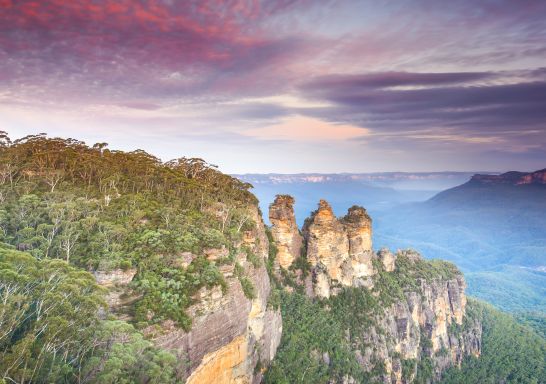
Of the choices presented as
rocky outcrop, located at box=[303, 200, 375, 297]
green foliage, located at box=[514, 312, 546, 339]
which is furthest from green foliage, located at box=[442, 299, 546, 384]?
rocky outcrop, located at box=[303, 200, 375, 297]

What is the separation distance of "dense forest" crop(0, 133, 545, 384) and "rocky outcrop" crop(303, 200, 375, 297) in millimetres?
3548

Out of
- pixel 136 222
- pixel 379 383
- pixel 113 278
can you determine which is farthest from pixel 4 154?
pixel 379 383

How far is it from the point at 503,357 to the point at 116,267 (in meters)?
110

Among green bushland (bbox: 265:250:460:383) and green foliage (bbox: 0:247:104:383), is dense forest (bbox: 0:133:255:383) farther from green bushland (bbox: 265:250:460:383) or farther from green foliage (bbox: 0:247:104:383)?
green bushland (bbox: 265:250:460:383)

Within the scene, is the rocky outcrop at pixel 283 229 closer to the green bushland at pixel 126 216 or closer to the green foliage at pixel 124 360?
the green bushland at pixel 126 216

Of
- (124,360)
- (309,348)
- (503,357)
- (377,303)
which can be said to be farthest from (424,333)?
(124,360)

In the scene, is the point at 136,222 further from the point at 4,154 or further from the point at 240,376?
the point at 4,154

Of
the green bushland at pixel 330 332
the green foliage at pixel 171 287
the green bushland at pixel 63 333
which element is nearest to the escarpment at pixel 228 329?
the green foliage at pixel 171 287

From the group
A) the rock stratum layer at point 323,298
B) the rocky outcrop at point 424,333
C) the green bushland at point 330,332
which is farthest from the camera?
the rocky outcrop at point 424,333

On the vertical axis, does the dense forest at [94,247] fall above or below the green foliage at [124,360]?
above

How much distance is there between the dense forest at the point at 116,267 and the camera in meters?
22.9

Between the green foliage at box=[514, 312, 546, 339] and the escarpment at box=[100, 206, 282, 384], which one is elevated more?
the escarpment at box=[100, 206, 282, 384]

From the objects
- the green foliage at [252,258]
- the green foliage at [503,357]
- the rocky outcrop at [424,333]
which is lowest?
the green foliage at [503,357]

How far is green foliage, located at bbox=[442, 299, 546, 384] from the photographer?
8981 cm
